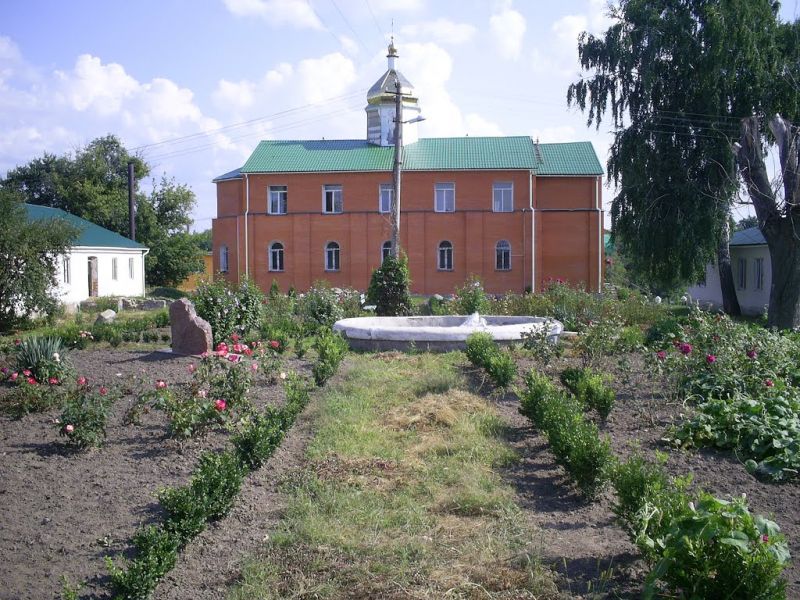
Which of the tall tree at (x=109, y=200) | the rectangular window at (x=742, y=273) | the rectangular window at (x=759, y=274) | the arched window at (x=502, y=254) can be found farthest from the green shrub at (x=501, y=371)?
the tall tree at (x=109, y=200)

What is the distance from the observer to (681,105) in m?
25.5

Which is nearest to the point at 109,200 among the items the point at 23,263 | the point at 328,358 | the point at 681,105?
the point at 23,263

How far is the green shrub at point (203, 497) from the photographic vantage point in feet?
16.0

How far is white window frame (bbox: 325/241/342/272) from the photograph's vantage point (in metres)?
37.9

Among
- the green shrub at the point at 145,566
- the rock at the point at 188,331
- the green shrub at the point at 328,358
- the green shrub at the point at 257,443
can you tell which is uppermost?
the rock at the point at 188,331

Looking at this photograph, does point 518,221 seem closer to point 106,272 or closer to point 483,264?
point 483,264

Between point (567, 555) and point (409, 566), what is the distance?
94cm

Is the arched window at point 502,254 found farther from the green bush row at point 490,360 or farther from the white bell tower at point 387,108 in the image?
the green bush row at point 490,360

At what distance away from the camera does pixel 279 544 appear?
16.5 feet

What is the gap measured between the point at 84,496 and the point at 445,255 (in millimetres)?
32024

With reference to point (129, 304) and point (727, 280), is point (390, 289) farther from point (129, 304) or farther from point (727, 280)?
point (727, 280)

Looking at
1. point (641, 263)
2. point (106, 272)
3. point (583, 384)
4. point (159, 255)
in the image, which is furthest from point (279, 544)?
point (159, 255)

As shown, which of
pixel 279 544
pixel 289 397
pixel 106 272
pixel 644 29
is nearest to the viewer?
pixel 279 544

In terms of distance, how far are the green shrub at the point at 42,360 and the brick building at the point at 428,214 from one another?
27813mm
